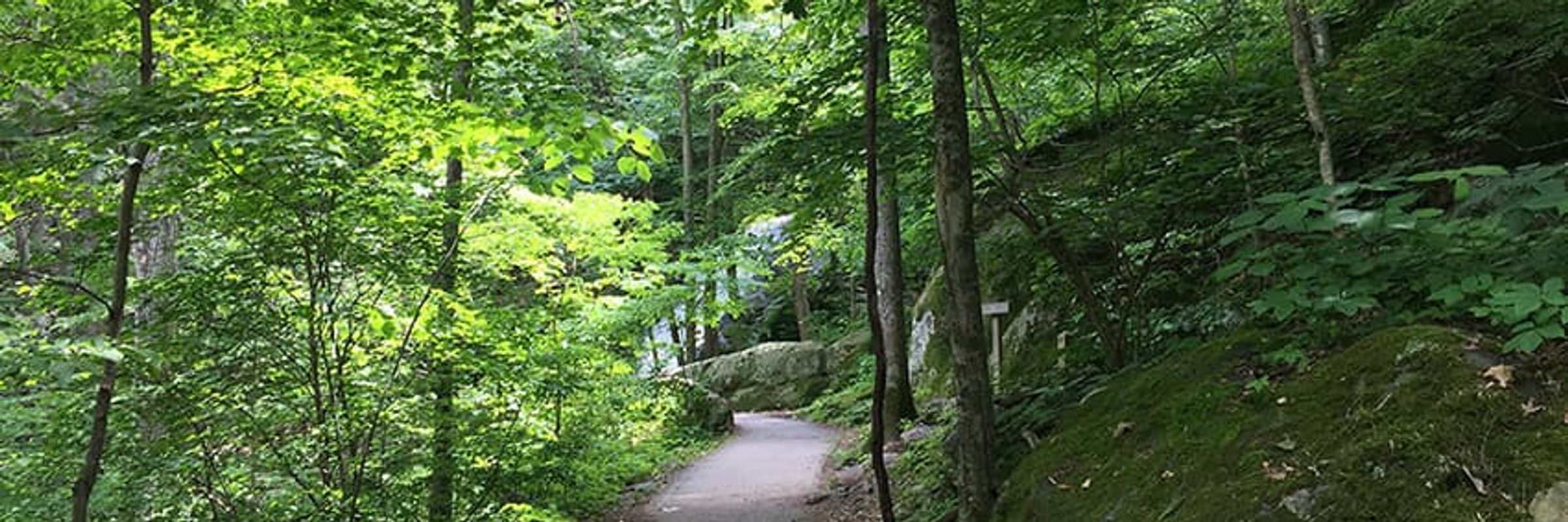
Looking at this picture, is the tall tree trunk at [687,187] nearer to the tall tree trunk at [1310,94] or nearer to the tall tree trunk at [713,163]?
the tall tree trunk at [713,163]

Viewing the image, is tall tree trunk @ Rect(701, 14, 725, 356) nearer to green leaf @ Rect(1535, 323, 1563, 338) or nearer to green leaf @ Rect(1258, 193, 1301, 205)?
green leaf @ Rect(1258, 193, 1301, 205)

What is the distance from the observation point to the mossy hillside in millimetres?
2465

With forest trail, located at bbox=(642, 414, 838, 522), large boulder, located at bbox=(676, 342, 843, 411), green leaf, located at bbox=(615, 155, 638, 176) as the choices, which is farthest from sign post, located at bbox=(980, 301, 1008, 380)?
large boulder, located at bbox=(676, 342, 843, 411)

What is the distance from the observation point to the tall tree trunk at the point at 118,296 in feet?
12.0

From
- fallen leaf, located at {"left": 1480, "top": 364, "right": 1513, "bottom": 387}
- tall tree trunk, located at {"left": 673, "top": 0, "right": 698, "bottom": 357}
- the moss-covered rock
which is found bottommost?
the moss-covered rock

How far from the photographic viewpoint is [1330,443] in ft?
9.74

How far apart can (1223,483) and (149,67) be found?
202 inches

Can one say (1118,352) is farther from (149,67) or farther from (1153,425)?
(149,67)

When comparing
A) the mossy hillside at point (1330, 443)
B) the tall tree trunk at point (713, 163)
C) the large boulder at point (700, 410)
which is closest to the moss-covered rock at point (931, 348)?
the large boulder at point (700, 410)

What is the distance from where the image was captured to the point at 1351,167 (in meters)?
5.62

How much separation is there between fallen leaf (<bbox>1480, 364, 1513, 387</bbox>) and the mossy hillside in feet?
0.08

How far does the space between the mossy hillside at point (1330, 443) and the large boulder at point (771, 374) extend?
1649cm

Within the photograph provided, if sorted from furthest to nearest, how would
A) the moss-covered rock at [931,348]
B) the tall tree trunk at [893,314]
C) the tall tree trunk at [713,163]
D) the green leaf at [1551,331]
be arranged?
the tall tree trunk at [713,163], the moss-covered rock at [931,348], the tall tree trunk at [893,314], the green leaf at [1551,331]

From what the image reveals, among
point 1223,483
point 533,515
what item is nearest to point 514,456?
point 533,515
